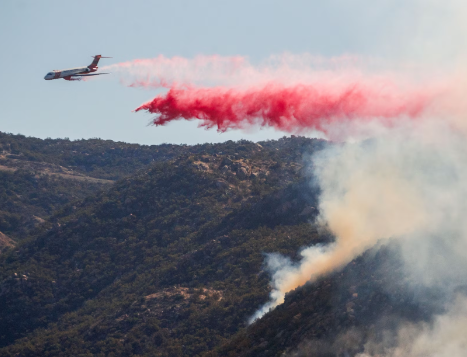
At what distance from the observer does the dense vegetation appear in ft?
331

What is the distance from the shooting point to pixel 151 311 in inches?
4109

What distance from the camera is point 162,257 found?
419 ft

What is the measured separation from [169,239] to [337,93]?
58413 millimetres

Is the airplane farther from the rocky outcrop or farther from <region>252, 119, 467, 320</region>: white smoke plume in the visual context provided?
the rocky outcrop

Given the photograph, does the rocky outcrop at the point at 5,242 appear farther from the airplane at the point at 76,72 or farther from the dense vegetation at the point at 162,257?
the airplane at the point at 76,72

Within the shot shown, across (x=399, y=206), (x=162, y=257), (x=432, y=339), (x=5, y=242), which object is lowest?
(x=432, y=339)

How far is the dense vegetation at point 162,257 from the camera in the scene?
331 ft

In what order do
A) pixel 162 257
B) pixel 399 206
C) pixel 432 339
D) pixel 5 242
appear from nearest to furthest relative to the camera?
pixel 432 339, pixel 399 206, pixel 162 257, pixel 5 242

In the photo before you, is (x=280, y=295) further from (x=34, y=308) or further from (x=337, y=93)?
(x=34, y=308)

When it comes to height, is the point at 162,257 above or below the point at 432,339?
above

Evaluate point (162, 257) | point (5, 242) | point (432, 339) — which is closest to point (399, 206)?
point (432, 339)

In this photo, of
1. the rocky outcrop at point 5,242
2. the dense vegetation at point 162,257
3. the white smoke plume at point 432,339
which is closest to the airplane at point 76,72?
the dense vegetation at point 162,257

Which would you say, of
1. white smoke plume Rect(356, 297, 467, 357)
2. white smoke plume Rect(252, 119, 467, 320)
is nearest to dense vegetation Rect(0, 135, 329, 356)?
white smoke plume Rect(252, 119, 467, 320)

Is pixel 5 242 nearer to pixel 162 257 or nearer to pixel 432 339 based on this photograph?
pixel 162 257
